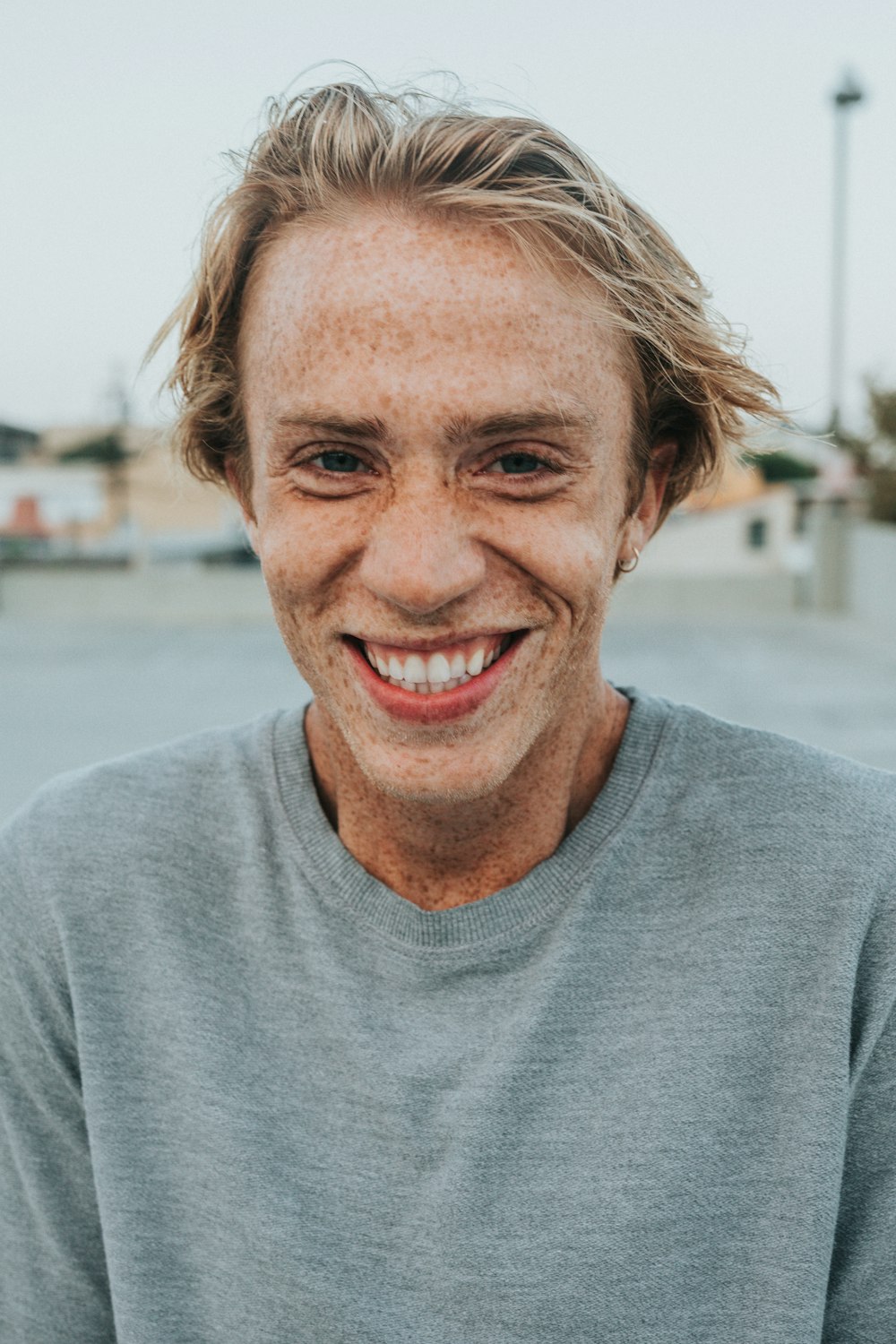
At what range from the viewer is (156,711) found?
912cm

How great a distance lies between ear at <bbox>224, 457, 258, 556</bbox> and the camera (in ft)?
5.35

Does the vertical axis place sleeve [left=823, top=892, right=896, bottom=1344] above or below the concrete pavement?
above

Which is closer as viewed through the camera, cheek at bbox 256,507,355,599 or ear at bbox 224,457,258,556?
cheek at bbox 256,507,355,599

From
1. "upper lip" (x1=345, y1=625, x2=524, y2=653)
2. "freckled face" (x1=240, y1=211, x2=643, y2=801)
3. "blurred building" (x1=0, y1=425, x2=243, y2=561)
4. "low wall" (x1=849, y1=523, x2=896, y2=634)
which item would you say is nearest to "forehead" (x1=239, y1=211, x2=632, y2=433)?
"freckled face" (x1=240, y1=211, x2=643, y2=801)

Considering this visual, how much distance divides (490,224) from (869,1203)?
42.9 inches

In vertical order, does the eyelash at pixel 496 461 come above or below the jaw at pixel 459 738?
above

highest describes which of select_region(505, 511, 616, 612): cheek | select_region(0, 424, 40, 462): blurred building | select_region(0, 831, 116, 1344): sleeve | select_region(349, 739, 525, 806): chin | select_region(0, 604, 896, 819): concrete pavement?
A: select_region(0, 424, 40, 462): blurred building

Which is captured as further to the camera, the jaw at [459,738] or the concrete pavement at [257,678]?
the concrete pavement at [257,678]

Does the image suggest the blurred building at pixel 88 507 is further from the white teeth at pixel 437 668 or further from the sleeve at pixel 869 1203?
the sleeve at pixel 869 1203

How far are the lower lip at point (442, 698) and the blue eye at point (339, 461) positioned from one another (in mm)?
230

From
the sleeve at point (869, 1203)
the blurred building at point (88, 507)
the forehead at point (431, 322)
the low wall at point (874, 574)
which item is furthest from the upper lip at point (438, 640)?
the blurred building at point (88, 507)

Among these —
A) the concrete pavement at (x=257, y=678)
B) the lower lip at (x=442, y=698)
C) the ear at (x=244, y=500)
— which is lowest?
the concrete pavement at (x=257, y=678)

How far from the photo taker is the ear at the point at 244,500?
163 centimetres

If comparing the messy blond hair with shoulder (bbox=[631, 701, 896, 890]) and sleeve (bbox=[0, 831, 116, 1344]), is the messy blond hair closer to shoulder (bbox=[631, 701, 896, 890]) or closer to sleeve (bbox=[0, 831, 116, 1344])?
shoulder (bbox=[631, 701, 896, 890])
